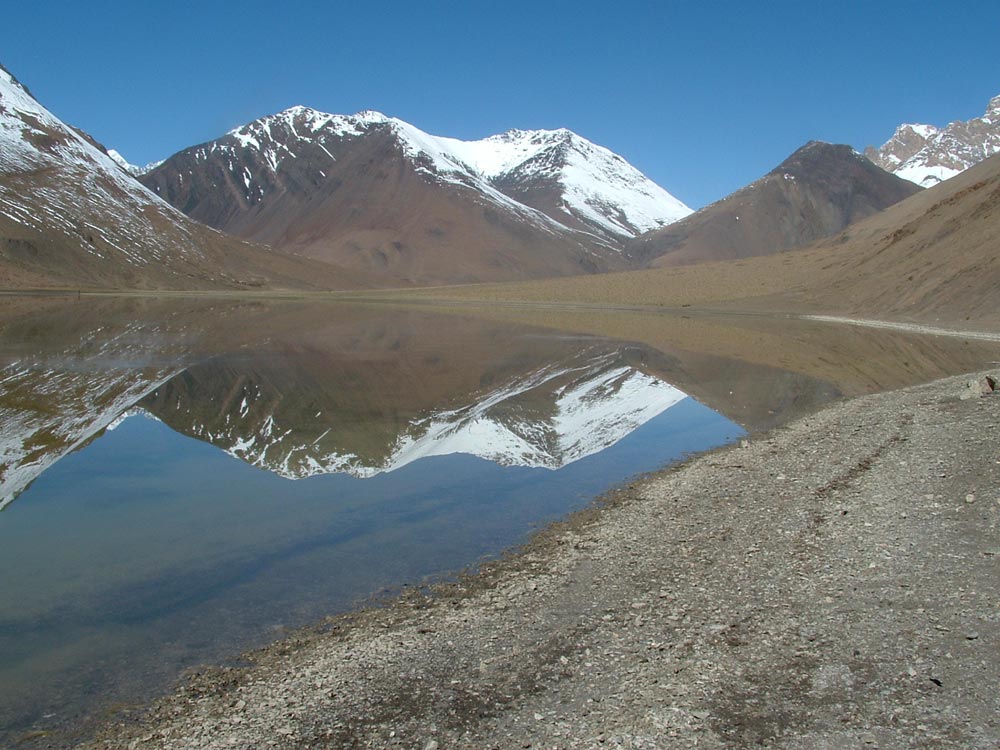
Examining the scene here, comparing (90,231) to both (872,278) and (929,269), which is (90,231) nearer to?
(872,278)

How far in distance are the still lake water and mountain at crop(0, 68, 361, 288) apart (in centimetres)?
8694

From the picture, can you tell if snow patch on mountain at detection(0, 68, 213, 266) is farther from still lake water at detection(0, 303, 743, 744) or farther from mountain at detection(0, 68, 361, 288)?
still lake water at detection(0, 303, 743, 744)

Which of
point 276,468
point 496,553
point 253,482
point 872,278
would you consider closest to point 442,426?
point 276,468

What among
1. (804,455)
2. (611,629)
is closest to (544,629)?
(611,629)

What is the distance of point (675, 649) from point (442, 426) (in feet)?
43.1

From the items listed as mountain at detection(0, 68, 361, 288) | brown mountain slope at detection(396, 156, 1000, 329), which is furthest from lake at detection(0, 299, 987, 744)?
mountain at detection(0, 68, 361, 288)

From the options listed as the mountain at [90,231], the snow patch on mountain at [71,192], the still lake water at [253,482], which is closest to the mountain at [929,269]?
the still lake water at [253,482]

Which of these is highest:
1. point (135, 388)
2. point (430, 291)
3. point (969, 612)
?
point (430, 291)

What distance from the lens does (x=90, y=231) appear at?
123 meters

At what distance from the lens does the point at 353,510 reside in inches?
516

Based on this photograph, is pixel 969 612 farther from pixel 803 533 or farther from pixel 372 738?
pixel 372 738

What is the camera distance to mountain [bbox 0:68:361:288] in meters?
110

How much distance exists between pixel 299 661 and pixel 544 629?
2.40 m

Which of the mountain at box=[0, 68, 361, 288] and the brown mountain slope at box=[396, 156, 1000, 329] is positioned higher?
the mountain at box=[0, 68, 361, 288]
